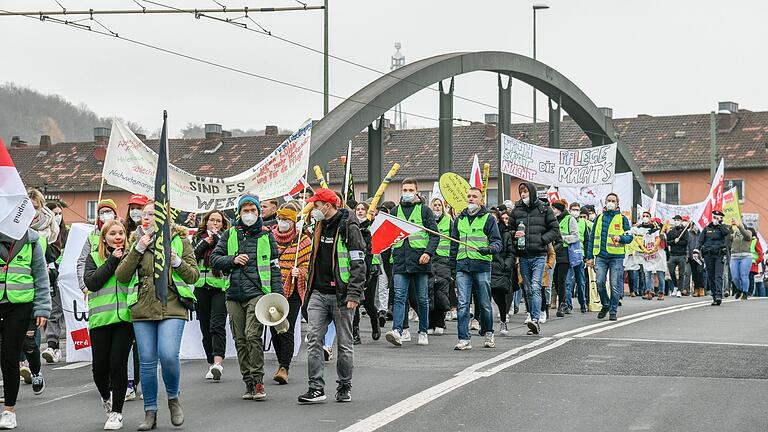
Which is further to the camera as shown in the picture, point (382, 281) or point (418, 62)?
point (418, 62)

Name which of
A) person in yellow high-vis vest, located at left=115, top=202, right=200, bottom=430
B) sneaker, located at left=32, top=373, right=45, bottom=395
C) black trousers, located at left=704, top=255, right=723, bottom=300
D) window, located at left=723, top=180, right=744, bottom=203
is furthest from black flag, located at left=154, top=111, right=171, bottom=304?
window, located at left=723, top=180, right=744, bottom=203

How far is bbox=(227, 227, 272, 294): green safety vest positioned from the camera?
10383 mm

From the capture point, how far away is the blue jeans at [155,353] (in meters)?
8.64

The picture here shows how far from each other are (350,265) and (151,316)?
6.57 feet

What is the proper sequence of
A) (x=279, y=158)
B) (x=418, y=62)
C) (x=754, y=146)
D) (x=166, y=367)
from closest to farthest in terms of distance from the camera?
1. (x=166, y=367)
2. (x=279, y=158)
3. (x=418, y=62)
4. (x=754, y=146)

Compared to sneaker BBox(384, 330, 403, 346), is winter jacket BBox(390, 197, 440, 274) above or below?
above

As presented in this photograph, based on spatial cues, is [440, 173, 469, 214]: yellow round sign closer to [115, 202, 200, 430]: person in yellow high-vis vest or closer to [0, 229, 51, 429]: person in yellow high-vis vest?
[115, 202, 200, 430]: person in yellow high-vis vest

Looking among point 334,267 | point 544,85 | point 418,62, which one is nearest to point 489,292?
point 334,267

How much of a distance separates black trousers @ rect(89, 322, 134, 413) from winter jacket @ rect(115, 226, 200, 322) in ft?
0.72

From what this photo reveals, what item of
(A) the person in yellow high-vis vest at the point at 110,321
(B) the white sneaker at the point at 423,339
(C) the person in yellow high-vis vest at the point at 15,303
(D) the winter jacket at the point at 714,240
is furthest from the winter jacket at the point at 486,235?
(D) the winter jacket at the point at 714,240

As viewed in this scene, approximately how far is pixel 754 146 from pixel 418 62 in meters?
44.3

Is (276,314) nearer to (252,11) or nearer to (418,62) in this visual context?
(252,11)

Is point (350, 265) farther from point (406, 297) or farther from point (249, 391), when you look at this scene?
point (406, 297)

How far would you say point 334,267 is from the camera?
32.8 feet
